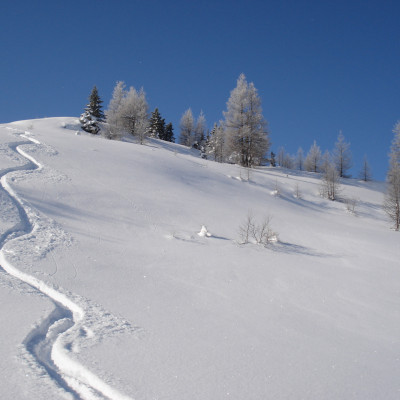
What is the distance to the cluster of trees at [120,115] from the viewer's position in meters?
27.4

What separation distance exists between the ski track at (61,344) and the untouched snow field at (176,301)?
13 millimetres

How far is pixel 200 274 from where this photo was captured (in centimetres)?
Result: 479

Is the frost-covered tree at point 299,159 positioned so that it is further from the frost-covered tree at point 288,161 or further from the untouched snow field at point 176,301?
the untouched snow field at point 176,301

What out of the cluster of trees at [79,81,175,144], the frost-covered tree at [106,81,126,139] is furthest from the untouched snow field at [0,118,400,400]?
the frost-covered tree at [106,81,126,139]

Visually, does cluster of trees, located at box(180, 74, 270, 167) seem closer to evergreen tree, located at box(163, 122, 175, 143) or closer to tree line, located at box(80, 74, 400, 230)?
tree line, located at box(80, 74, 400, 230)

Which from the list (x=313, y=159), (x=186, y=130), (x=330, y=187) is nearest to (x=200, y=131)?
(x=186, y=130)

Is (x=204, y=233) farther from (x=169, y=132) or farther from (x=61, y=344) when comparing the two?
(x=169, y=132)

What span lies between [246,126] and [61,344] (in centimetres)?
2298

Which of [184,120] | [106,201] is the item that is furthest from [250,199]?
[184,120]

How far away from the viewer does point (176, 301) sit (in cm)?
384

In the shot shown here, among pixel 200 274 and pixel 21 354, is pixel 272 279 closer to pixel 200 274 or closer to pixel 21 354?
pixel 200 274

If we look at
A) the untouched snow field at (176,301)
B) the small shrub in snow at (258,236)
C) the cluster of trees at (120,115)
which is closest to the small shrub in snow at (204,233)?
the untouched snow field at (176,301)

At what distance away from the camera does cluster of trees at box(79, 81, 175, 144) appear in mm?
27436

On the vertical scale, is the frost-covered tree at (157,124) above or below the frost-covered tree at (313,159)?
above
